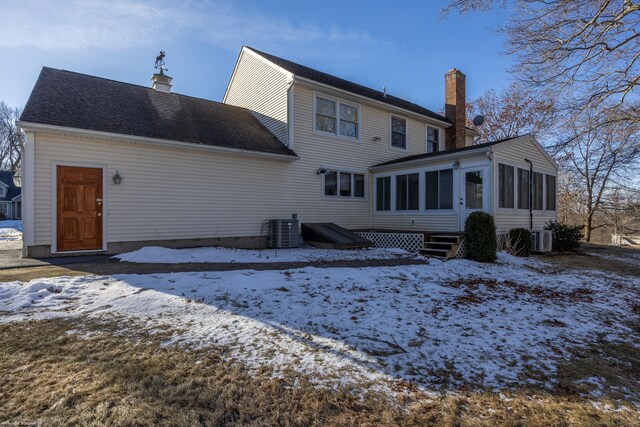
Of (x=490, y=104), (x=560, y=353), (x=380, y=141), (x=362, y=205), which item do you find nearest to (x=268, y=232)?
(x=362, y=205)

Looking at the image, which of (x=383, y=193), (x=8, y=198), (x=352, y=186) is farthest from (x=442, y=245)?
(x=8, y=198)

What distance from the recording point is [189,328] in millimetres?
3586

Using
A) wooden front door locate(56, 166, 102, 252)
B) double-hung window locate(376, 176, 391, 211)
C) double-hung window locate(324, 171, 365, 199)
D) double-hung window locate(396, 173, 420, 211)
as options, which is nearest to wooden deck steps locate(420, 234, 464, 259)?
double-hung window locate(396, 173, 420, 211)

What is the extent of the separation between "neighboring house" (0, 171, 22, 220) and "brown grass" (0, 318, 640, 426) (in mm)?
44657

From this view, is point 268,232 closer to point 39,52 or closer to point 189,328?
point 189,328

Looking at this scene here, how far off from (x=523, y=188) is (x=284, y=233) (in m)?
8.58

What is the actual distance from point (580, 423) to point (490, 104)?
1167 inches

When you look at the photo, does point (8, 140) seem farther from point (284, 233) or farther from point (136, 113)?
point (284, 233)

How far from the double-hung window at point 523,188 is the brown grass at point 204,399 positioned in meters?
10.3

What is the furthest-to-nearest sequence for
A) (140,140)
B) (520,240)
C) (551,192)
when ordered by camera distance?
(551,192), (520,240), (140,140)

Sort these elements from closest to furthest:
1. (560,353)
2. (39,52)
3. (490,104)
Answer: (560,353), (39,52), (490,104)

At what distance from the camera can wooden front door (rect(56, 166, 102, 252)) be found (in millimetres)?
8039

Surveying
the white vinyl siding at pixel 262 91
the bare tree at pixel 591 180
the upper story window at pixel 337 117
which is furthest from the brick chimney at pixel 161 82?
the bare tree at pixel 591 180

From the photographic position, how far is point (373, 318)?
4172 mm
